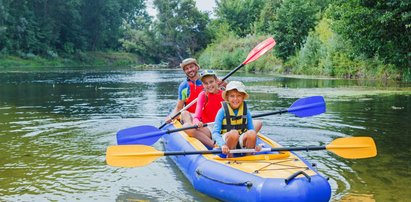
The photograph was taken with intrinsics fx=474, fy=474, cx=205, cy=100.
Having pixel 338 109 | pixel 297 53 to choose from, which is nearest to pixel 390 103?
pixel 338 109

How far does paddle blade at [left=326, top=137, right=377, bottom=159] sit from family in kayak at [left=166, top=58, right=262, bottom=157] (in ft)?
2.99

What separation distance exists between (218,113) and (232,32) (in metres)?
35.7

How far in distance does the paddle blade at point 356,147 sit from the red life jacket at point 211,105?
161 cm

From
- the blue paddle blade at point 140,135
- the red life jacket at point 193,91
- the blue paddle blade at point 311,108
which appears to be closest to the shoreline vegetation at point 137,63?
the blue paddle blade at point 311,108

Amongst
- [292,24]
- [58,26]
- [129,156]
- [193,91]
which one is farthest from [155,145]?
[58,26]

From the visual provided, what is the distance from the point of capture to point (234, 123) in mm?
5004

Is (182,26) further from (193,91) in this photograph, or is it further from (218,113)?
(218,113)

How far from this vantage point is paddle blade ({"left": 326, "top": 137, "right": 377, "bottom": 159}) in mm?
4930

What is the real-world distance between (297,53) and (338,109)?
14.9 m

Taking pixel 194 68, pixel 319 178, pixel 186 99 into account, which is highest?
pixel 194 68

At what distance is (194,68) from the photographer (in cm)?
670

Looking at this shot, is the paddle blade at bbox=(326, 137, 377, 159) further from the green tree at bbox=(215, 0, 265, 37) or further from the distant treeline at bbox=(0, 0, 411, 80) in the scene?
the green tree at bbox=(215, 0, 265, 37)

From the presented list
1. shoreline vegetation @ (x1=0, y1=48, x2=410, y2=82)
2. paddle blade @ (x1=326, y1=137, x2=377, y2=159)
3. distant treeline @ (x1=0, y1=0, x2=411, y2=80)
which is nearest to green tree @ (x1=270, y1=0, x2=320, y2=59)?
distant treeline @ (x1=0, y1=0, x2=411, y2=80)

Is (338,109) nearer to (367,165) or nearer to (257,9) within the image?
(367,165)
